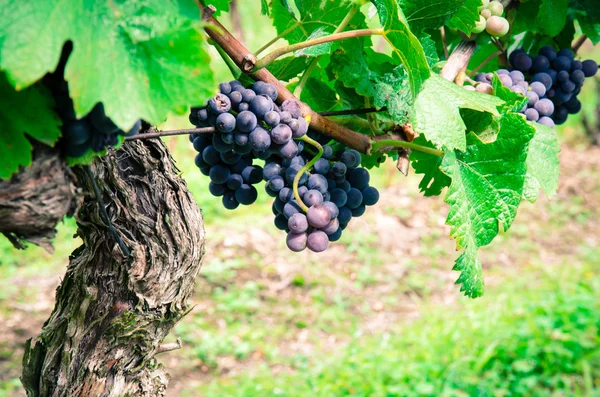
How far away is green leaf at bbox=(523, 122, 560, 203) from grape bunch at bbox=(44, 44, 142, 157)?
897 millimetres

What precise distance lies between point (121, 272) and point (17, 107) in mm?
401

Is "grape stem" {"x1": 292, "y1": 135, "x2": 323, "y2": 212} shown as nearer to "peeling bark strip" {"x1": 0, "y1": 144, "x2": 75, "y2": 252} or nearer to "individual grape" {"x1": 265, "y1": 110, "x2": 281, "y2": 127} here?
"individual grape" {"x1": 265, "y1": 110, "x2": 281, "y2": 127}

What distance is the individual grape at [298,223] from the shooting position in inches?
38.8

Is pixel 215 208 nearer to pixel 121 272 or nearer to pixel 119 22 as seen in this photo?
pixel 121 272

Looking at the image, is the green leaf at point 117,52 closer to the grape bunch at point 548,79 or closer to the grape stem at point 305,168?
the grape stem at point 305,168

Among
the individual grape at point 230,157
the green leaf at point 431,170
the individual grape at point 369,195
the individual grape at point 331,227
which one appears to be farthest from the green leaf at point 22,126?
the green leaf at point 431,170

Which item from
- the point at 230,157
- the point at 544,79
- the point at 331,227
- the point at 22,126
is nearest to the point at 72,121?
the point at 22,126

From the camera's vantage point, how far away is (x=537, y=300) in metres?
3.92

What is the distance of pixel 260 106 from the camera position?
91 centimetres

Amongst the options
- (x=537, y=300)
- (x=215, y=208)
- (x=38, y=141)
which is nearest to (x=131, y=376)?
(x=38, y=141)

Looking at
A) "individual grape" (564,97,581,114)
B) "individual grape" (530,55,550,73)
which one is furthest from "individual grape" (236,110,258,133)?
"individual grape" (564,97,581,114)

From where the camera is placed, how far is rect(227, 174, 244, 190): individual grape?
3.45ft

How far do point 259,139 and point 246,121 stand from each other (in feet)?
0.11

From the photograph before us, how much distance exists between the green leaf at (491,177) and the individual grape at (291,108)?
0.29 meters
